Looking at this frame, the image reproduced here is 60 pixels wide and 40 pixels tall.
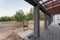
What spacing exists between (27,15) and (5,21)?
9.58 ft

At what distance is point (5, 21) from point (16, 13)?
1.83m

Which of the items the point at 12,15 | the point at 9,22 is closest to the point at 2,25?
the point at 9,22

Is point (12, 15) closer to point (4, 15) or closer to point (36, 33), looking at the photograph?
point (4, 15)

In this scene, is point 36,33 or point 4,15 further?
point 4,15

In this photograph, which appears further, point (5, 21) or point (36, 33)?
point (5, 21)

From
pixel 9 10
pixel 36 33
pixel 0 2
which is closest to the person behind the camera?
pixel 36 33

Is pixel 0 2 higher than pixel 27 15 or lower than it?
higher

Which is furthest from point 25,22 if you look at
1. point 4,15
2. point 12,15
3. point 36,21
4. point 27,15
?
point 36,21

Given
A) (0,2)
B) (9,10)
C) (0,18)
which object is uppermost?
(0,2)

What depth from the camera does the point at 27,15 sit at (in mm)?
14273

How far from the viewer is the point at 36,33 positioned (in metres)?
3.81

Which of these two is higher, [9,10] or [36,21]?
[9,10]

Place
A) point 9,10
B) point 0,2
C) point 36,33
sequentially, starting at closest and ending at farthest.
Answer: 1. point 36,33
2. point 0,2
3. point 9,10

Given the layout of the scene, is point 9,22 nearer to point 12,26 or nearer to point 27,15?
point 12,26
